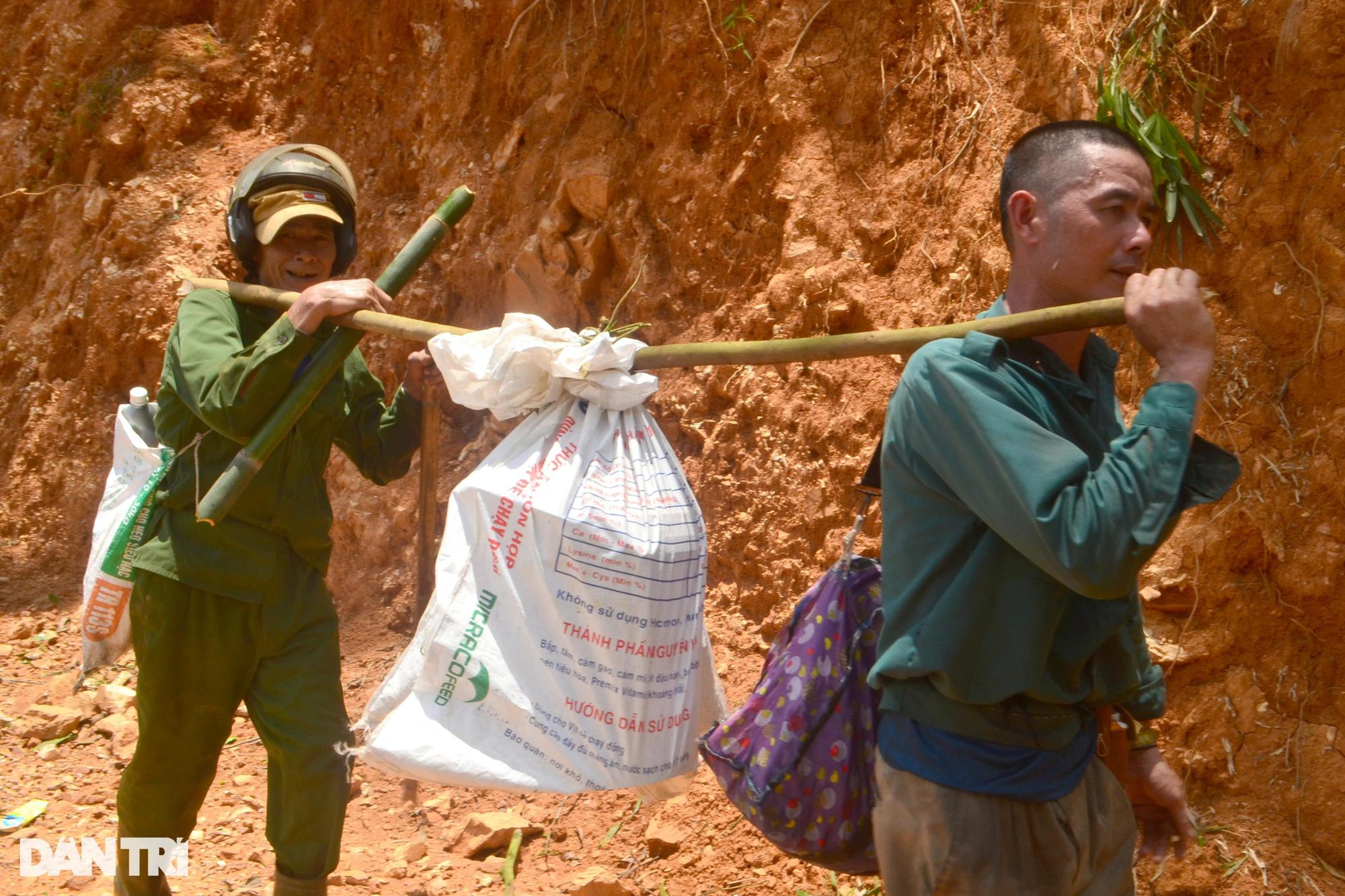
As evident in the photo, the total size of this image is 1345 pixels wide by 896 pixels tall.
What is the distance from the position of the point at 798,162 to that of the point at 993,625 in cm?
291

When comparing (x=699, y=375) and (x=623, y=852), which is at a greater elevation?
(x=699, y=375)

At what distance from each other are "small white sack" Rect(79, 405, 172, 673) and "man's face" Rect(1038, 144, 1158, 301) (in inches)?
95.3

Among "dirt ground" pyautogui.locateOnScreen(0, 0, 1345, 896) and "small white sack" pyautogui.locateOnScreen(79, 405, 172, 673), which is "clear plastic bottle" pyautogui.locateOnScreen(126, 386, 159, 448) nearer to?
"small white sack" pyautogui.locateOnScreen(79, 405, 172, 673)

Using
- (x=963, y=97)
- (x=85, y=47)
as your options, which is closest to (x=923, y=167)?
(x=963, y=97)

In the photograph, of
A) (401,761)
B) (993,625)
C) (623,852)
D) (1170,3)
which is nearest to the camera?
(993,625)

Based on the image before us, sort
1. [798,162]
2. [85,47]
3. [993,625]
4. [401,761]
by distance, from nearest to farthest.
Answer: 1. [993,625]
2. [401,761]
3. [798,162]
4. [85,47]

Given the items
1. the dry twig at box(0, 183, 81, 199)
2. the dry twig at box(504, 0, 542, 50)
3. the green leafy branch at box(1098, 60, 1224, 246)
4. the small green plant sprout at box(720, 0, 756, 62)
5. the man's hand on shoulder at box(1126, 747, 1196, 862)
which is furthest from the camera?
the dry twig at box(0, 183, 81, 199)

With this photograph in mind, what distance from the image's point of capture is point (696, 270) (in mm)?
4707

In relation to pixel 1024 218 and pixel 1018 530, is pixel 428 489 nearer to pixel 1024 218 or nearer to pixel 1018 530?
pixel 1024 218

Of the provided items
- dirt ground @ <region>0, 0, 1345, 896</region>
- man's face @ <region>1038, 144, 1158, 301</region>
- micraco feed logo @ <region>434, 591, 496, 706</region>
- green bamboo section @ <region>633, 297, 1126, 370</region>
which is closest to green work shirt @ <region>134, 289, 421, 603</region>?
micraco feed logo @ <region>434, 591, 496, 706</region>

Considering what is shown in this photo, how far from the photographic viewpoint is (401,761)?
239 centimetres

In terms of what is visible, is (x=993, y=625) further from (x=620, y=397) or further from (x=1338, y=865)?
(x=1338, y=865)

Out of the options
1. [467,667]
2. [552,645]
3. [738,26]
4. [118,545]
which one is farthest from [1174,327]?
[738,26]

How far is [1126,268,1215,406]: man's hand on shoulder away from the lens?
1.77 metres
